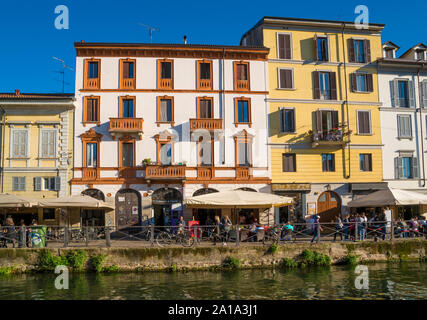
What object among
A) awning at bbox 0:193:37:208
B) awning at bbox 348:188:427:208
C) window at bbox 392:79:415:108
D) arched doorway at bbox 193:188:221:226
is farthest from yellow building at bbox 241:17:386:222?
awning at bbox 0:193:37:208

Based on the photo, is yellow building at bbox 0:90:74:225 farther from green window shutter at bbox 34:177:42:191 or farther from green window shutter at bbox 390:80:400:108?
green window shutter at bbox 390:80:400:108

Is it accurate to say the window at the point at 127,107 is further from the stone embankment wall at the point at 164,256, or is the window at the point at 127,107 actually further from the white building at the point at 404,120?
the white building at the point at 404,120

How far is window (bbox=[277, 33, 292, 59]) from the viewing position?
29062mm

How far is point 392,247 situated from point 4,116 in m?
23.8

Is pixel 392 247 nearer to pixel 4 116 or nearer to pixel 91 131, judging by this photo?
pixel 91 131

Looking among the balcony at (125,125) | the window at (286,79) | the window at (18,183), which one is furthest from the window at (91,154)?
the window at (286,79)

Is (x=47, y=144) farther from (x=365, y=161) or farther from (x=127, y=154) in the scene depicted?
(x=365, y=161)

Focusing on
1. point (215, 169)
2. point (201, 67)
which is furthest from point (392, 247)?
point (201, 67)

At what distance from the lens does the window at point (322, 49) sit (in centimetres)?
2947

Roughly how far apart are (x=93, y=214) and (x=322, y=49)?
64.4 ft

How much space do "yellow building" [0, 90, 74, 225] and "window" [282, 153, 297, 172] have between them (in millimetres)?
14066

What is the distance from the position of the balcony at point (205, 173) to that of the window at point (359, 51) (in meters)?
13.2

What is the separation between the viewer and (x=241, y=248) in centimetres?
1847

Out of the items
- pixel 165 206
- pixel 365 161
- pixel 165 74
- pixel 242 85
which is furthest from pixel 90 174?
pixel 365 161
